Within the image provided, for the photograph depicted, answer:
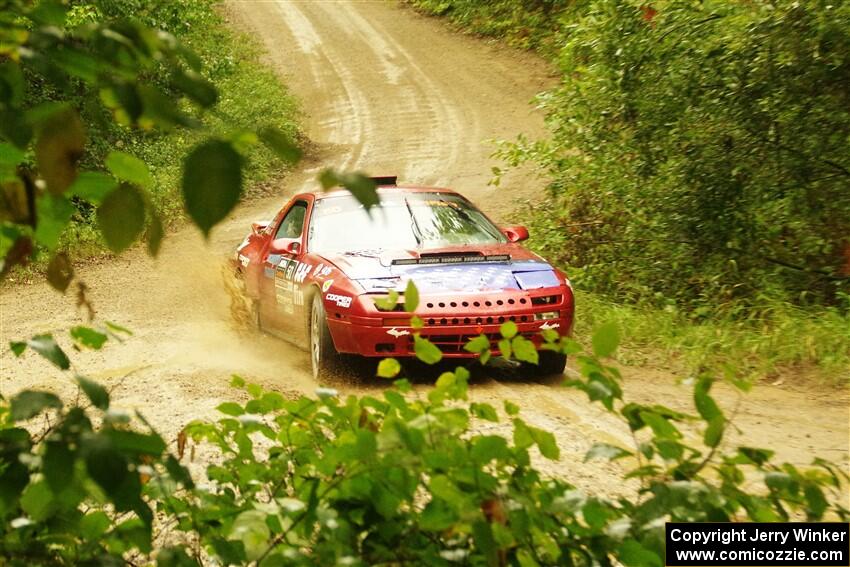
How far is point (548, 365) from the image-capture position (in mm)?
8359

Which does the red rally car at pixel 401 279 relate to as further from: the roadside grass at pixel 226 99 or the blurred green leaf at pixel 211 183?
the blurred green leaf at pixel 211 183

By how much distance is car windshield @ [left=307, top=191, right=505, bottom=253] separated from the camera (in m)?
8.79

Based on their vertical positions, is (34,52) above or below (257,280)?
above

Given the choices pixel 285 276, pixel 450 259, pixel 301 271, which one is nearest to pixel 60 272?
pixel 450 259

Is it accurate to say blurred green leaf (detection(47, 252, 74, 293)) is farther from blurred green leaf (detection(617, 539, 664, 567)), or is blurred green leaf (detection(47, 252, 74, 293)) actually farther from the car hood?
the car hood

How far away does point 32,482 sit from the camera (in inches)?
81.0

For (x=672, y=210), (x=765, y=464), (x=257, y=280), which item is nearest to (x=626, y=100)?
(x=672, y=210)

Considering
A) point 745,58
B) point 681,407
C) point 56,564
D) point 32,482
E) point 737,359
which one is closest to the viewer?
point 32,482

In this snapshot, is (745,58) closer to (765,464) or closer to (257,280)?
(257,280)

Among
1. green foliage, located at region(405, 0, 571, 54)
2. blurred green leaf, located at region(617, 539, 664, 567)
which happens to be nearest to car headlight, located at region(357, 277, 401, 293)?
blurred green leaf, located at region(617, 539, 664, 567)

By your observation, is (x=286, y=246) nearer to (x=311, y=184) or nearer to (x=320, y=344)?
(x=320, y=344)

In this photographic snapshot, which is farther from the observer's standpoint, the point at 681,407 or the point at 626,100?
the point at 626,100

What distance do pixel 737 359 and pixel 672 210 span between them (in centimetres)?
253

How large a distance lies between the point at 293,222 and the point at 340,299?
198 centimetres
